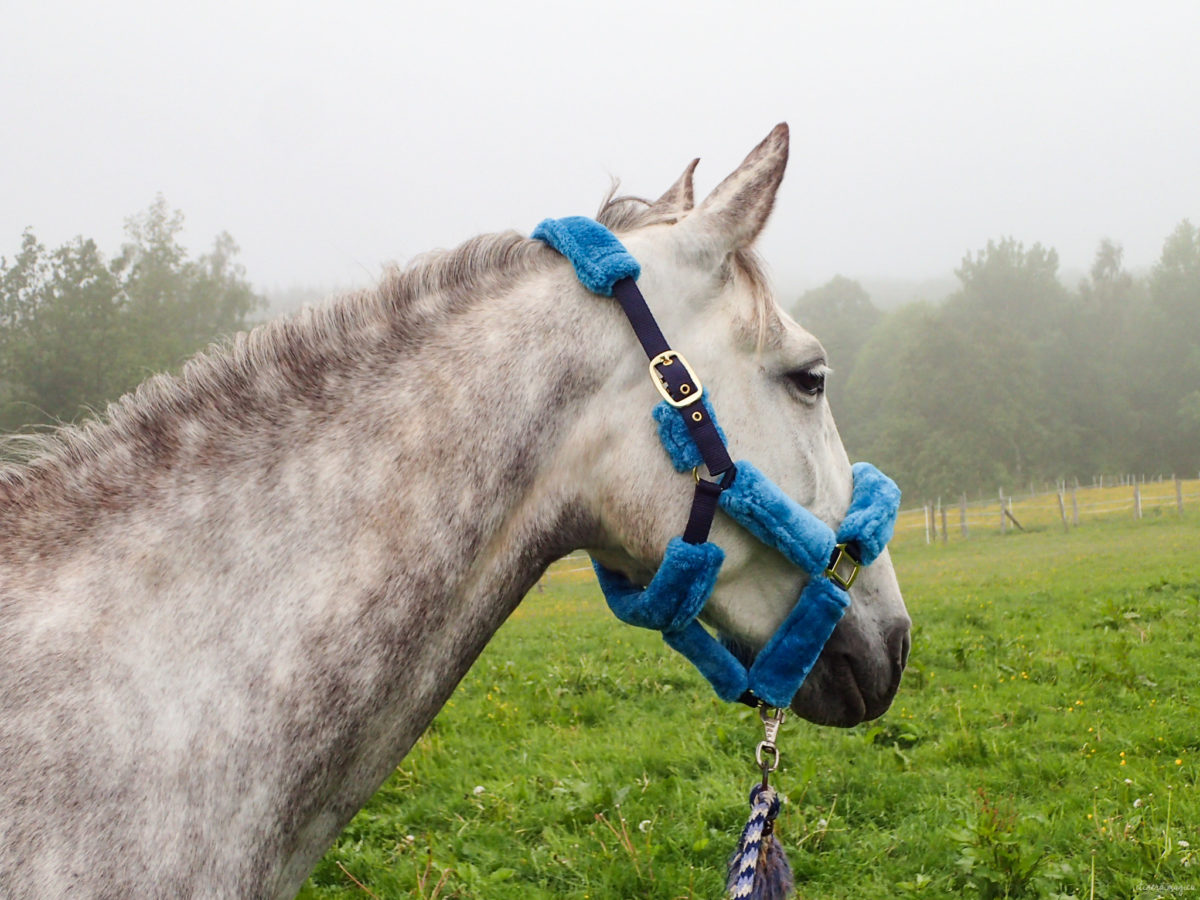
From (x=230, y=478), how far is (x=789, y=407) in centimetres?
140

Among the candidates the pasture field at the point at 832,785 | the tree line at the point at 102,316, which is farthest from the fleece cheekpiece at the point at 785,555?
the tree line at the point at 102,316

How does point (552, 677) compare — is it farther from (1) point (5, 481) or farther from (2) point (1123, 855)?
(1) point (5, 481)

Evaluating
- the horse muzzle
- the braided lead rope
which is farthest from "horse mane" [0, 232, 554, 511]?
the braided lead rope

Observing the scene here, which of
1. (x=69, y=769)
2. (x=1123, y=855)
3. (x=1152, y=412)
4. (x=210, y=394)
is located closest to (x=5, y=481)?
(x=210, y=394)

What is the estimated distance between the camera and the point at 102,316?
1139 inches

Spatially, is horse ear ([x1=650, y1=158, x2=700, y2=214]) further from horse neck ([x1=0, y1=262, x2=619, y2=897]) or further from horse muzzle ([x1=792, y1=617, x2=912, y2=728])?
horse muzzle ([x1=792, y1=617, x2=912, y2=728])

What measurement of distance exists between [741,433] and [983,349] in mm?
54548

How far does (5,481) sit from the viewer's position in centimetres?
183

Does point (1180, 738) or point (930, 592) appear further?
point (930, 592)

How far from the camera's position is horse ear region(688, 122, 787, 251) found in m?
2.09

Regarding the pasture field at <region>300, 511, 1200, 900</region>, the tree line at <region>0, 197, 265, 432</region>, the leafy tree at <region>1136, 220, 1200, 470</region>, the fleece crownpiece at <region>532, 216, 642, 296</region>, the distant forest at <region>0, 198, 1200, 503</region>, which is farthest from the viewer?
the leafy tree at <region>1136, 220, 1200, 470</region>

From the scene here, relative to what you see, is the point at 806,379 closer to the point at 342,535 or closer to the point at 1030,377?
the point at 342,535

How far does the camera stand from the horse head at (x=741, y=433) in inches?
77.4

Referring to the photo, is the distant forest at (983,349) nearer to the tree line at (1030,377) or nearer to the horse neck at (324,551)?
the tree line at (1030,377)
